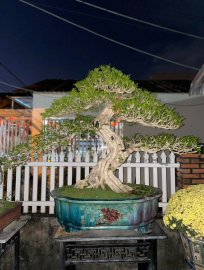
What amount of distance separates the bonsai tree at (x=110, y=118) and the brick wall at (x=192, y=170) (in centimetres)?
44

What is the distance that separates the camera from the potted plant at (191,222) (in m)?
1.44

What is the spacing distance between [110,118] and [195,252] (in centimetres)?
142

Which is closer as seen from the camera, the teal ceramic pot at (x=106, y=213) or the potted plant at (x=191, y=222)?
the potted plant at (x=191, y=222)

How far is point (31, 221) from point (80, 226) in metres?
1.11

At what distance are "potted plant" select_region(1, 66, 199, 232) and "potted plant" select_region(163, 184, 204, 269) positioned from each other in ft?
0.70

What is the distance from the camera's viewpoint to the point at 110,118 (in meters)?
1.99

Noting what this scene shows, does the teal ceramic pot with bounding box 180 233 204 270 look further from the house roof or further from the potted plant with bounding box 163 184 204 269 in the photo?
the house roof

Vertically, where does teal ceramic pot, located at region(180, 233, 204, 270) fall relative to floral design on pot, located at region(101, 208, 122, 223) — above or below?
below

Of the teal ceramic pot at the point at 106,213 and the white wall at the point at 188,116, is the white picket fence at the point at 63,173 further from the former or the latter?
the white wall at the point at 188,116

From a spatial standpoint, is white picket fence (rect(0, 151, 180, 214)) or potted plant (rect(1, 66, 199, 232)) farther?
white picket fence (rect(0, 151, 180, 214))

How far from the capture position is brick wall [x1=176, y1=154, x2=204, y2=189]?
7.92ft

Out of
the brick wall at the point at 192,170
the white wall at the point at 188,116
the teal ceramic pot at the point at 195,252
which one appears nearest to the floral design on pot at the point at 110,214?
the teal ceramic pot at the point at 195,252

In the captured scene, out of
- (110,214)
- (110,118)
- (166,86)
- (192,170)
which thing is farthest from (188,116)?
(110,214)

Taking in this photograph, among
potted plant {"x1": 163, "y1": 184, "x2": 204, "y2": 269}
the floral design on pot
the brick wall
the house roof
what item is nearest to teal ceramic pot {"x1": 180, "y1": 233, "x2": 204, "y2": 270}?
potted plant {"x1": 163, "y1": 184, "x2": 204, "y2": 269}
